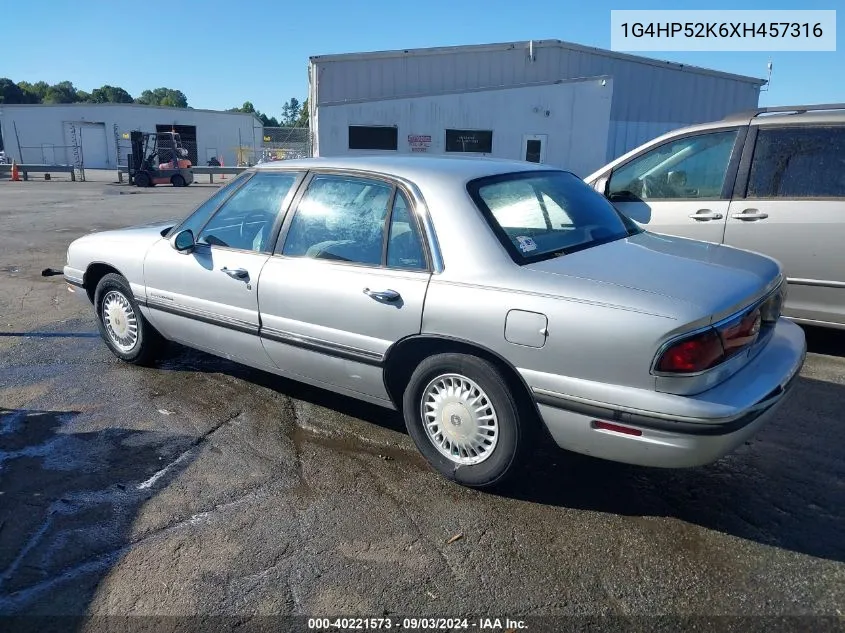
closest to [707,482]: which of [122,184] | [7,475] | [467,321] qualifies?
[467,321]

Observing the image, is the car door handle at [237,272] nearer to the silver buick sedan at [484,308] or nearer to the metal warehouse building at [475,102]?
the silver buick sedan at [484,308]

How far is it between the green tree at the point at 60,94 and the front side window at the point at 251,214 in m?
112

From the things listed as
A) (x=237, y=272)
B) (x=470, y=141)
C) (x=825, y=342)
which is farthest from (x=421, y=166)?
(x=470, y=141)

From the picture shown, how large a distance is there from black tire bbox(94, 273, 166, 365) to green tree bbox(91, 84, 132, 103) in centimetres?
12389

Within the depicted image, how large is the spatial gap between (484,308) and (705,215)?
10.2ft

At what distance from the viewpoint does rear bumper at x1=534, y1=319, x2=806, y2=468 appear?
8.30 feet

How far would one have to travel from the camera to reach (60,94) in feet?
334

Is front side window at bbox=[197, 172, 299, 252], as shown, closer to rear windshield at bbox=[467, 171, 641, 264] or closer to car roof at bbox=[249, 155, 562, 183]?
car roof at bbox=[249, 155, 562, 183]

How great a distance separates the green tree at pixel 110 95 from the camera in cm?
11258

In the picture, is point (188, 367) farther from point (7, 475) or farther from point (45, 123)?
point (45, 123)

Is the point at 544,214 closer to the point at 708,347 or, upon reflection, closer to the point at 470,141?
the point at 708,347

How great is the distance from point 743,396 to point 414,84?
17816 millimetres

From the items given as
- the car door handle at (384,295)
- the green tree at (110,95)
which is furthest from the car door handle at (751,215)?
the green tree at (110,95)

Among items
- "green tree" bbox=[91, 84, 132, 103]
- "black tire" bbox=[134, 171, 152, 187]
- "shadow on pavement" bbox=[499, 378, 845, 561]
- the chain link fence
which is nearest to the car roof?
"shadow on pavement" bbox=[499, 378, 845, 561]
